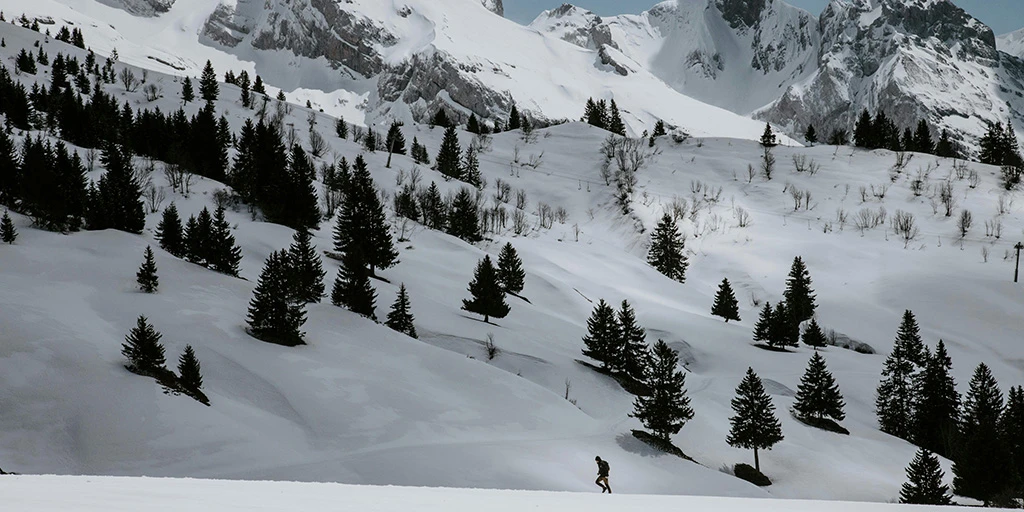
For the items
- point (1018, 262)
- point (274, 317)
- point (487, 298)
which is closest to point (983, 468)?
point (487, 298)

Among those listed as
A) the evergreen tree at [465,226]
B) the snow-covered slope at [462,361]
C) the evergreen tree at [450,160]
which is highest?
the evergreen tree at [450,160]

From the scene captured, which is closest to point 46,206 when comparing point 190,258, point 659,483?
point 190,258

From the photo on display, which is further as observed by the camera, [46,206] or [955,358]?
[955,358]

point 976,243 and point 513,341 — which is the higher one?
point 976,243

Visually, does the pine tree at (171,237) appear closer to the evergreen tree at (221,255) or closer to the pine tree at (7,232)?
the evergreen tree at (221,255)

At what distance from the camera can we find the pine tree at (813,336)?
56.2 metres

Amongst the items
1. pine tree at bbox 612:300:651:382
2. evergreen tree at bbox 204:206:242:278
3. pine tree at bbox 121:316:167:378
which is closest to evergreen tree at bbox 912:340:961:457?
pine tree at bbox 612:300:651:382

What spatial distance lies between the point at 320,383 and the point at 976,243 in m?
88.2

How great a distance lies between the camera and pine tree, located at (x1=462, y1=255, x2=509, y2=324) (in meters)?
42.4

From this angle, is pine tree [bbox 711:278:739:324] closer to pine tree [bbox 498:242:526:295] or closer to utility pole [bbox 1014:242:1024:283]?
pine tree [bbox 498:242:526:295]

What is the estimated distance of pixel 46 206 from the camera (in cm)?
3741

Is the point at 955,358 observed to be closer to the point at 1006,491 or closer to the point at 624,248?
the point at 1006,491

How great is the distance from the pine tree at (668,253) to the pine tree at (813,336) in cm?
2095

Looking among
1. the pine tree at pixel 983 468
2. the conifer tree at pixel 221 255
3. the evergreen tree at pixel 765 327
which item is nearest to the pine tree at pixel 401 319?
the conifer tree at pixel 221 255
